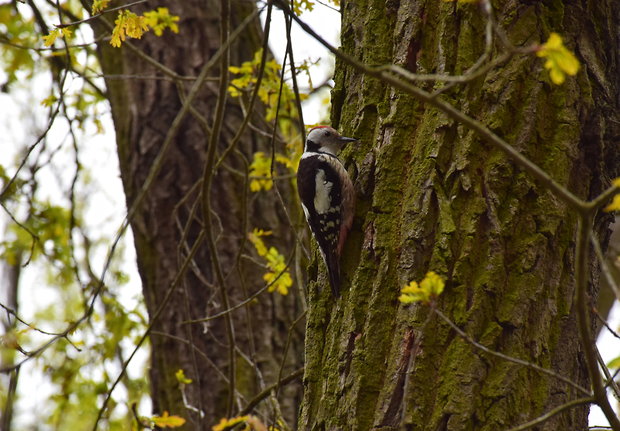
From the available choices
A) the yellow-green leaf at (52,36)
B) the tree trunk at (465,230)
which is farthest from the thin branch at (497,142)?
the yellow-green leaf at (52,36)

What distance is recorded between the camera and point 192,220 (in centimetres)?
451

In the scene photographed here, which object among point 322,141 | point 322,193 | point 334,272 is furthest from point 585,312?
point 322,141

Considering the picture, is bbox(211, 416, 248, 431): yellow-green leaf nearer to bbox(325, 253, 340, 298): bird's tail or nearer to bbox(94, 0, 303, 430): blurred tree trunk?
bbox(325, 253, 340, 298): bird's tail

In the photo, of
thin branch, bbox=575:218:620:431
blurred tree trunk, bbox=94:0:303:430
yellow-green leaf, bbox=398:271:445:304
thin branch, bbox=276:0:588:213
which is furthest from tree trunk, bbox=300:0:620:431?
blurred tree trunk, bbox=94:0:303:430

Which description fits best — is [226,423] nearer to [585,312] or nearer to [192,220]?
[585,312]

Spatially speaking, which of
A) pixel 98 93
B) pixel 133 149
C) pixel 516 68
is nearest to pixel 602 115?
pixel 516 68

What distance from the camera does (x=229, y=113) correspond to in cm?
483

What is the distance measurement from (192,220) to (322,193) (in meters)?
1.09

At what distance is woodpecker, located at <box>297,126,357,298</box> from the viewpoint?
9.37 feet

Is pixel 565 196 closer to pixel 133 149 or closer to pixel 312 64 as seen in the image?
pixel 312 64

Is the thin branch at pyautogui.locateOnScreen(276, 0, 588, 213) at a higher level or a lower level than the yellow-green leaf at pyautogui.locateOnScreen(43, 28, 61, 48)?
lower

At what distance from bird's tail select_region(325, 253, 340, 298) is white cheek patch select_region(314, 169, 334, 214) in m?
0.69

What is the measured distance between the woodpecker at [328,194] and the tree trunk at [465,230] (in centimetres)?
11

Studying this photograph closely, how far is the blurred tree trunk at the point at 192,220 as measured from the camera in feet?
14.4
